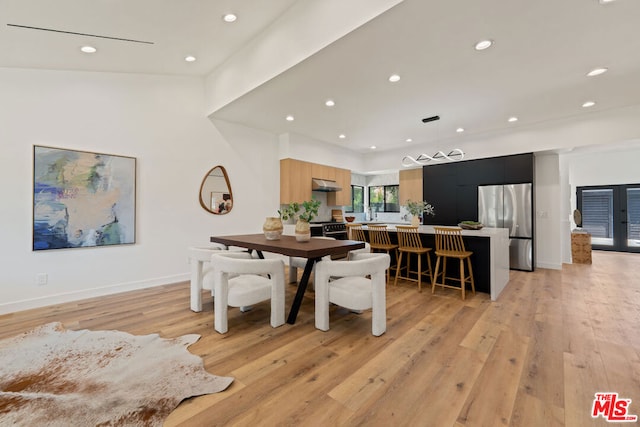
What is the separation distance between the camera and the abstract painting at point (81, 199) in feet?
10.9

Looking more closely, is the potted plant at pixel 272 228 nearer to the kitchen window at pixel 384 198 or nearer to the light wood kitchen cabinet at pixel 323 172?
the light wood kitchen cabinet at pixel 323 172

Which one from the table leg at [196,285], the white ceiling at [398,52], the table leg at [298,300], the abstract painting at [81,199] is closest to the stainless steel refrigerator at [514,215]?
the white ceiling at [398,52]

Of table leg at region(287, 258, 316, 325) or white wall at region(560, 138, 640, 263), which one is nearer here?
table leg at region(287, 258, 316, 325)

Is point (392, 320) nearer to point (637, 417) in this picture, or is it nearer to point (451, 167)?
point (637, 417)

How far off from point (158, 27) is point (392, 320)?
161 inches

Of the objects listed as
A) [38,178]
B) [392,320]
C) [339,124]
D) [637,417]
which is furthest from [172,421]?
[339,124]

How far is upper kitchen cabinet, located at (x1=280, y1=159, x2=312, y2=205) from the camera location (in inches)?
229

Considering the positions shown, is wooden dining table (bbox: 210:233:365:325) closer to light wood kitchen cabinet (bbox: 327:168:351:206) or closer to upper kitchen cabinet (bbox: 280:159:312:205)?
upper kitchen cabinet (bbox: 280:159:312:205)

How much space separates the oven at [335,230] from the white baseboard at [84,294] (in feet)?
9.49

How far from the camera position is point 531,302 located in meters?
3.47

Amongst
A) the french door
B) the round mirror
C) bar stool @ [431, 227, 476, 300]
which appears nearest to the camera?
bar stool @ [431, 227, 476, 300]

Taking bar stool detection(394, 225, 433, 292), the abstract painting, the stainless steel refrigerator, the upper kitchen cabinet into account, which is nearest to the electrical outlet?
the abstract painting

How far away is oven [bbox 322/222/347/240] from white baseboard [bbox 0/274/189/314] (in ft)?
9.49

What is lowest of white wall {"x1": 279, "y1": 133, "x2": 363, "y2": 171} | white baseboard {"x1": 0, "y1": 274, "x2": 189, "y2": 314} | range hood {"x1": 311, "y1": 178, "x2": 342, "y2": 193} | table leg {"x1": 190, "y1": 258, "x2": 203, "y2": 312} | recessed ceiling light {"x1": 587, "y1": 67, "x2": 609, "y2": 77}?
white baseboard {"x1": 0, "y1": 274, "x2": 189, "y2": 314}
